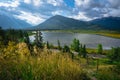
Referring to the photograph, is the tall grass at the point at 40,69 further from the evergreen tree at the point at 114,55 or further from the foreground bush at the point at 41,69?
the evergreen tree at the point at 114,55

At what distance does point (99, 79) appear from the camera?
710cm

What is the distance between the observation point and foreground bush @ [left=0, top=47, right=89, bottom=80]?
509 cm

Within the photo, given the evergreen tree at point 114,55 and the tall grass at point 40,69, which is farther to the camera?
the evergreen tree at point 114,55

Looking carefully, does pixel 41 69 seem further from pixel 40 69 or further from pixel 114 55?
pixel 114 55

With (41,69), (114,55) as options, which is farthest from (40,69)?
(114,55)

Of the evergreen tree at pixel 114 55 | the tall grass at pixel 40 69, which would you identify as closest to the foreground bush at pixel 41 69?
the tall grass at pixel 40 69

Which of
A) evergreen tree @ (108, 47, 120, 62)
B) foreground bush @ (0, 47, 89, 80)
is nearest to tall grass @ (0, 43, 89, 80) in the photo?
foreground bush @ (0, 47, 89, 80)

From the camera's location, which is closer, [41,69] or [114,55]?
[41,69]

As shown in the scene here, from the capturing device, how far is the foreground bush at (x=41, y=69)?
5088 millimetres

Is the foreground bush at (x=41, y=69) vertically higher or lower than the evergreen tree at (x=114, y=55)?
higher

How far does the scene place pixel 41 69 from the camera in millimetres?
5230

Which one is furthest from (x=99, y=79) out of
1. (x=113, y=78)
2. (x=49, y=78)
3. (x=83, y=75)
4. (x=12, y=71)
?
(x=12, y=71)

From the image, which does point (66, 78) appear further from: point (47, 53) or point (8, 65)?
point (8, 65)

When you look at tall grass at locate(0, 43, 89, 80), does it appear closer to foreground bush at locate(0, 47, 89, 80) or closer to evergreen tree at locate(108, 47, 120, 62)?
foreground bush at locate(0, 47, 89, 80)
